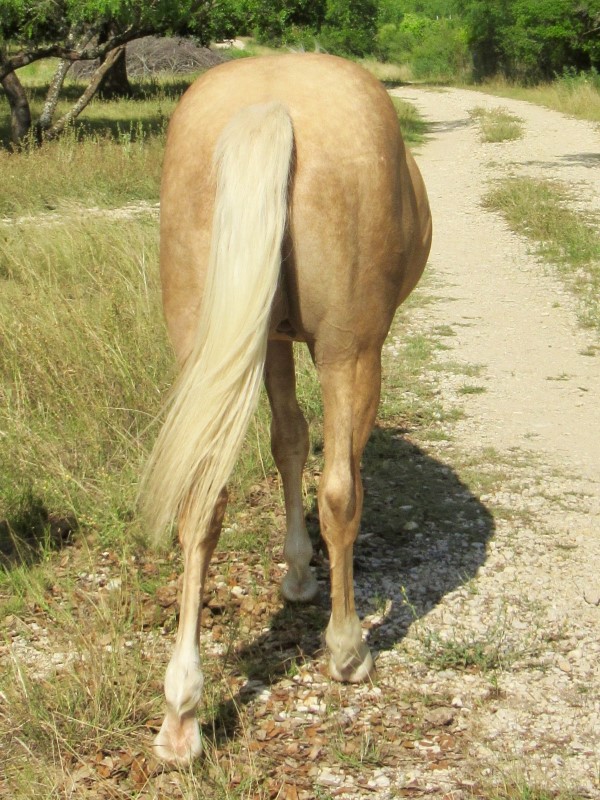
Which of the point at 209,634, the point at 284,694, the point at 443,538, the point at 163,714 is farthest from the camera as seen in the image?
the point at 443,538

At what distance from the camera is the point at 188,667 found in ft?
8.77

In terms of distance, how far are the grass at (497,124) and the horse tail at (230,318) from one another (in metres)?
17.3

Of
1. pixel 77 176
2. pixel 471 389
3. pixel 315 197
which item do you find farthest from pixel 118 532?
pixel 77 176

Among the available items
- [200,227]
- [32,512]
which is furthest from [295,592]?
[200,227]

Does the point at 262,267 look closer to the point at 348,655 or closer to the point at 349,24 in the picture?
the point at 348,655

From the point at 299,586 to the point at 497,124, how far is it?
61.9ft

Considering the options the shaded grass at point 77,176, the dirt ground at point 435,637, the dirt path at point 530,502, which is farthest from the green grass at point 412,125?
the dirt ground at point 435,637

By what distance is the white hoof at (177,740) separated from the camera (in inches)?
103

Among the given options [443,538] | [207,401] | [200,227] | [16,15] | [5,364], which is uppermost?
[16,15]

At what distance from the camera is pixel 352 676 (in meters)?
3.08

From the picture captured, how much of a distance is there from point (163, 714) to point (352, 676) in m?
0.62

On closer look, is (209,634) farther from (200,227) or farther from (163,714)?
(200,227)

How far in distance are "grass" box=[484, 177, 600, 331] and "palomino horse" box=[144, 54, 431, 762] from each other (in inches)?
192

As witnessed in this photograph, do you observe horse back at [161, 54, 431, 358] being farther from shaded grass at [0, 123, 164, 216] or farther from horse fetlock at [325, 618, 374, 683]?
shaded grass at [0, 123, 164, 216]
